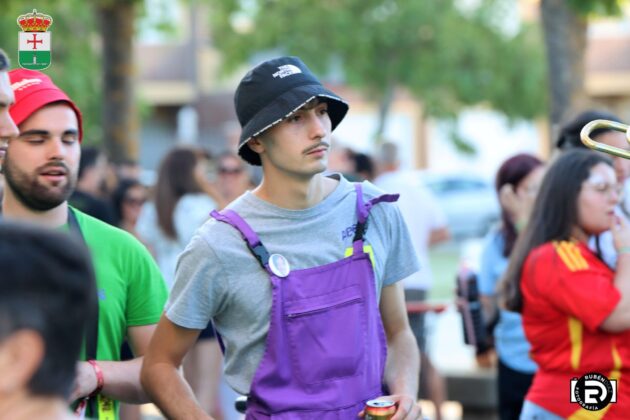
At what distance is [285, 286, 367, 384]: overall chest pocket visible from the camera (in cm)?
369

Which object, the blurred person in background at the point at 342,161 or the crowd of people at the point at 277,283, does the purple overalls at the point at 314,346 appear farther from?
the blurred person in background at the point at 342,161

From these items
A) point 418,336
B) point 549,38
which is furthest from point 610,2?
point 418,336

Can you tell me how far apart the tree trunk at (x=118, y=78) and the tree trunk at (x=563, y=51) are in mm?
5187

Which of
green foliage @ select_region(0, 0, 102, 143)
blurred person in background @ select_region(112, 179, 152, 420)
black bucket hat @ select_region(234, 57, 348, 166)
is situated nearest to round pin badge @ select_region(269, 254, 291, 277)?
black bucket hat @ select_region(234, 57, 348, 166)

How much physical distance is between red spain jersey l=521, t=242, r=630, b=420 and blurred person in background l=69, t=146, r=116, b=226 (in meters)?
3.70

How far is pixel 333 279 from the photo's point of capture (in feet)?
12.3

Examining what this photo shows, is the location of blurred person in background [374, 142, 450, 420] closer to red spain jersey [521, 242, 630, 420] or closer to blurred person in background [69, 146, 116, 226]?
blurred person in background [69, 146, 116, 226]

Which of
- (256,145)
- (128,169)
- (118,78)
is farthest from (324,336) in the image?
(118,78)

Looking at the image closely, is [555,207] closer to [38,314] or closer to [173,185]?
[38,314]

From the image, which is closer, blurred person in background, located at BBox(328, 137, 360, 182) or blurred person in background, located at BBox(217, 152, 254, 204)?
blurred person in background, located at BBox(328, 137, 360, 182)

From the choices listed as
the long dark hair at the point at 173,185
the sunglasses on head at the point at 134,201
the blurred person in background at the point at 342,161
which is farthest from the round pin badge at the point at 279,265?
the sunglasses on head at the point at 134,201

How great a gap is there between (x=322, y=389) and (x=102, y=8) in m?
11.4

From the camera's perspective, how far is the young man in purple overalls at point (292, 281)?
12.2 ft

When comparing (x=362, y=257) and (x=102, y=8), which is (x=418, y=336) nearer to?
(x=362, y=257)
